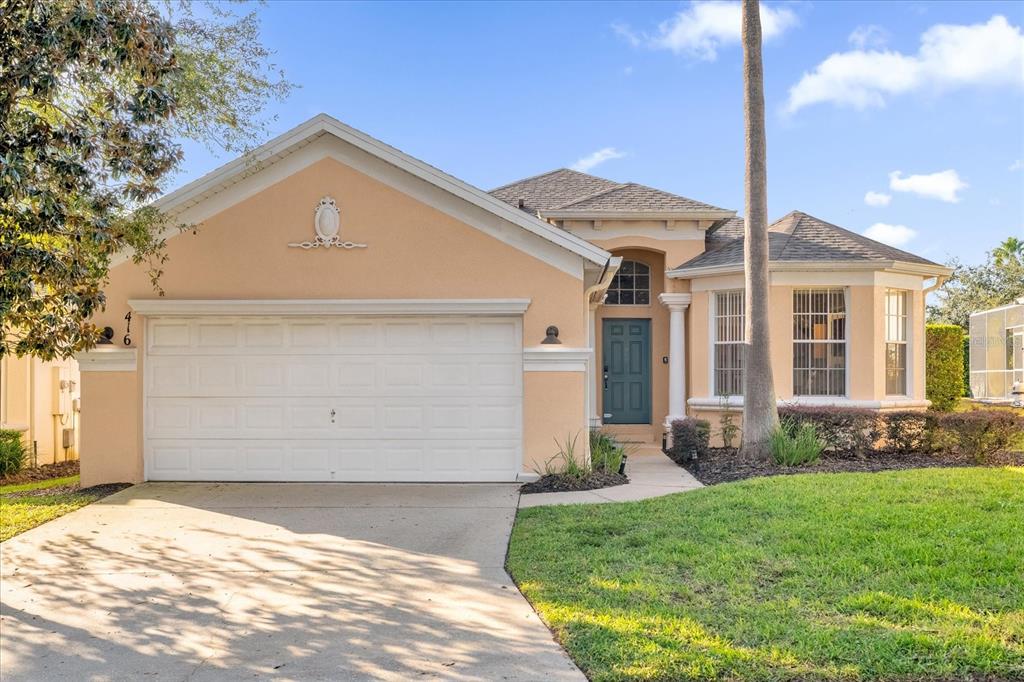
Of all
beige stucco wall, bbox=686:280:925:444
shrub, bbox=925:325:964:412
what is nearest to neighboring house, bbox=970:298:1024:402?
shrub, bbox=925:325:964:412

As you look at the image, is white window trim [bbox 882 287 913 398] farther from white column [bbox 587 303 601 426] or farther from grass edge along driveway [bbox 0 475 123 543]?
grass edge along driveway [bbox 0 475 123 543]

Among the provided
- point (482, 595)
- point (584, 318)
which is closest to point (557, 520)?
point (482, 595)

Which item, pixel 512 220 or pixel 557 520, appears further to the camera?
pixel 512 220

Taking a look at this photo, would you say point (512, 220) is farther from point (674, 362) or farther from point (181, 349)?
point (674, 362)

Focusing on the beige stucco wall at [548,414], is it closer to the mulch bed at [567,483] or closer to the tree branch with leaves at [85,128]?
the mulch bed at [567,483]

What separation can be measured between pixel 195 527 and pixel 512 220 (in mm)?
5427

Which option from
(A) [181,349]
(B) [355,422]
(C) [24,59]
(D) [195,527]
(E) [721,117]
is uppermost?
(E) [721,117]

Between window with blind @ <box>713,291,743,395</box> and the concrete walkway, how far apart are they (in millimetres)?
2332

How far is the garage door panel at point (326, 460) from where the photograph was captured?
980 cm

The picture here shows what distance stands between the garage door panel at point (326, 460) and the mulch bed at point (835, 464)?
3.15 metres

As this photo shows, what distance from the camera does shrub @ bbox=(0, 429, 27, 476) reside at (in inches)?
449

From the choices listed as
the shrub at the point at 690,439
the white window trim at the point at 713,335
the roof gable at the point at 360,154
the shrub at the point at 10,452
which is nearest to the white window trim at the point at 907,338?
the white window trim at the point at 713,335

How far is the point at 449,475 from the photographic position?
9805mm

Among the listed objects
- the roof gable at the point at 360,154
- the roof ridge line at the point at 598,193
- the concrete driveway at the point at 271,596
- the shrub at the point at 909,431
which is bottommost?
the concrete driveway at the point at 271,596
